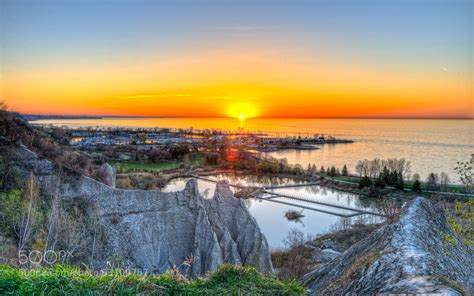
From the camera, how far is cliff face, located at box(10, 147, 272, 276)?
583 inches

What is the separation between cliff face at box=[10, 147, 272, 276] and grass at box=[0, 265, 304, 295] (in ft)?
30.3

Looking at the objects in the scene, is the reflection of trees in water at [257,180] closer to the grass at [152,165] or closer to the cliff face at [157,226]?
the grass at [152,165]

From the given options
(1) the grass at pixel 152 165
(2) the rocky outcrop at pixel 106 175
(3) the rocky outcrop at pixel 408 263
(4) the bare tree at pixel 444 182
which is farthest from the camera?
(1) the grass at pixel 152 165

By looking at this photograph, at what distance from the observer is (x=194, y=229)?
703 inches

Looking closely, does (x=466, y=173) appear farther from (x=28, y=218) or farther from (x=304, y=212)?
(x=304, y=212)

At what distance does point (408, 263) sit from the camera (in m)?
4.44

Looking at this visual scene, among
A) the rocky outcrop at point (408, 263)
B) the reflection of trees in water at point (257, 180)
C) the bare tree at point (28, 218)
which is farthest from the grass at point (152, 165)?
the rocky outcrop at point (408, 263)

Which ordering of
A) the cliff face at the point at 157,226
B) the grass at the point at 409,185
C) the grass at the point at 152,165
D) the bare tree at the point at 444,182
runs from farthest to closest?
the grass at the point at 152,165, the bare tree at the point at 444,182, the grass at the point at 409,185, the cliff face at the point at 157,226

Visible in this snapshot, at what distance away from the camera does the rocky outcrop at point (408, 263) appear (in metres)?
4.00

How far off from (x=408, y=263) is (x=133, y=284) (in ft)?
12.8

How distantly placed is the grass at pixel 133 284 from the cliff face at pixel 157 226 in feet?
30.3

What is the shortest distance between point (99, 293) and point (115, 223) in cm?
1157

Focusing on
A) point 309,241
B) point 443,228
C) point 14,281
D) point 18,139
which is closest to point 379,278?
point 443,228

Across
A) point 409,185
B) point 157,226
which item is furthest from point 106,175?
point 409,185
